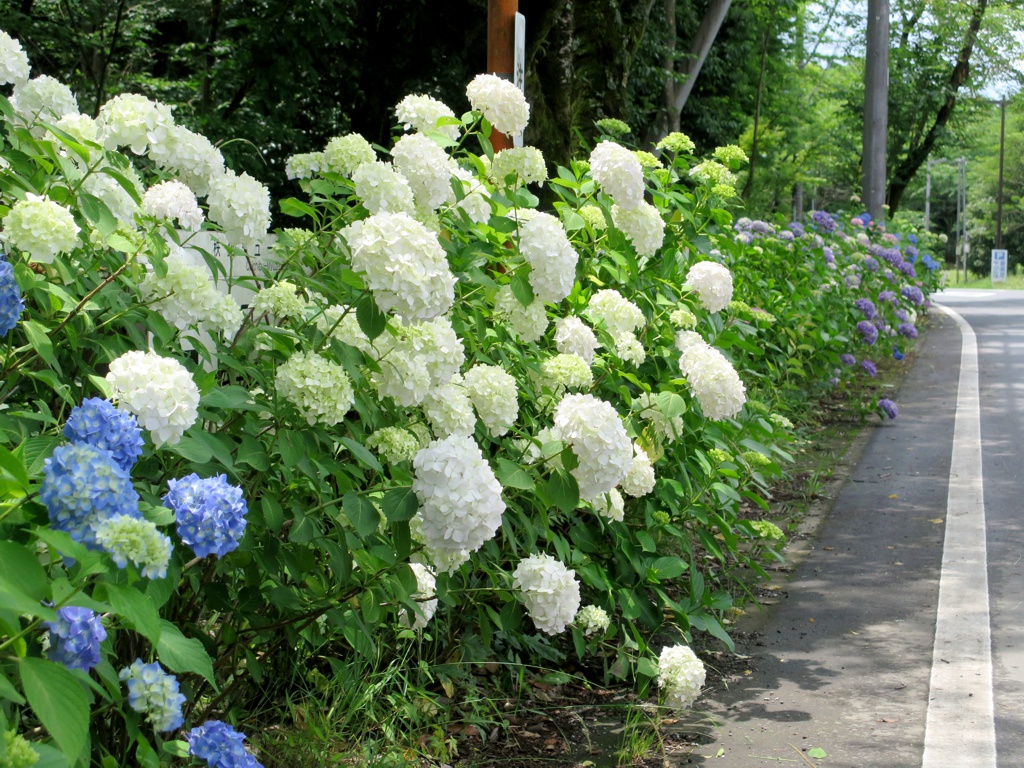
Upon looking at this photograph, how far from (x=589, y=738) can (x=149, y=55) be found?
1597cm

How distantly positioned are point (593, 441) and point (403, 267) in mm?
765

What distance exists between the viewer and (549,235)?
306 centimetres

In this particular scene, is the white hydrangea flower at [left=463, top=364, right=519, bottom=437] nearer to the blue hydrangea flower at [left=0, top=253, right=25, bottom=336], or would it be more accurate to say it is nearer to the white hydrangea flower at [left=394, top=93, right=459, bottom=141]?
the white hydrangea flower at [left=394, top=93, right=459, bottom=141]

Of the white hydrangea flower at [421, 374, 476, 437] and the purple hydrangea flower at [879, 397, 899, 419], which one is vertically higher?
the white hydrangea flower at [421, 374, 476, 437]

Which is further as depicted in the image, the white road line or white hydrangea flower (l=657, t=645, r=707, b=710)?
white hydrangea flower (l=657, t=645, r=707, b=710)

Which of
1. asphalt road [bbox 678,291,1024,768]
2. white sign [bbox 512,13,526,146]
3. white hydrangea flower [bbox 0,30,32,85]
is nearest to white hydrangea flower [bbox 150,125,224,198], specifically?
white hydrangea flower [bbox 0,30,32,85]

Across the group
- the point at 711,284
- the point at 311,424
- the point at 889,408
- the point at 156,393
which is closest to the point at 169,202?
the point at 311,424

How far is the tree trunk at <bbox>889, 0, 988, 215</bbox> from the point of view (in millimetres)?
23719

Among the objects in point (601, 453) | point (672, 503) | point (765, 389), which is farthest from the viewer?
point (765, 389)

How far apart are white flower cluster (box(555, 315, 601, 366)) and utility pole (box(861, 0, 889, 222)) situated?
14032 mm

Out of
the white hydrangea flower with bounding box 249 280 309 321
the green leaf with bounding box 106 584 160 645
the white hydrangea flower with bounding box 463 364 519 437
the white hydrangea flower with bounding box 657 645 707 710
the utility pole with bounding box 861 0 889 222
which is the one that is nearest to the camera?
the green leaf with bounding box 106 584 160 645

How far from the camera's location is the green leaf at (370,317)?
8.09ft

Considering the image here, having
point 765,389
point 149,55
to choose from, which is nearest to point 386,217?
point 765,389

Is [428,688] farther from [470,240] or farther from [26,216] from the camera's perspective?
[26,216]
